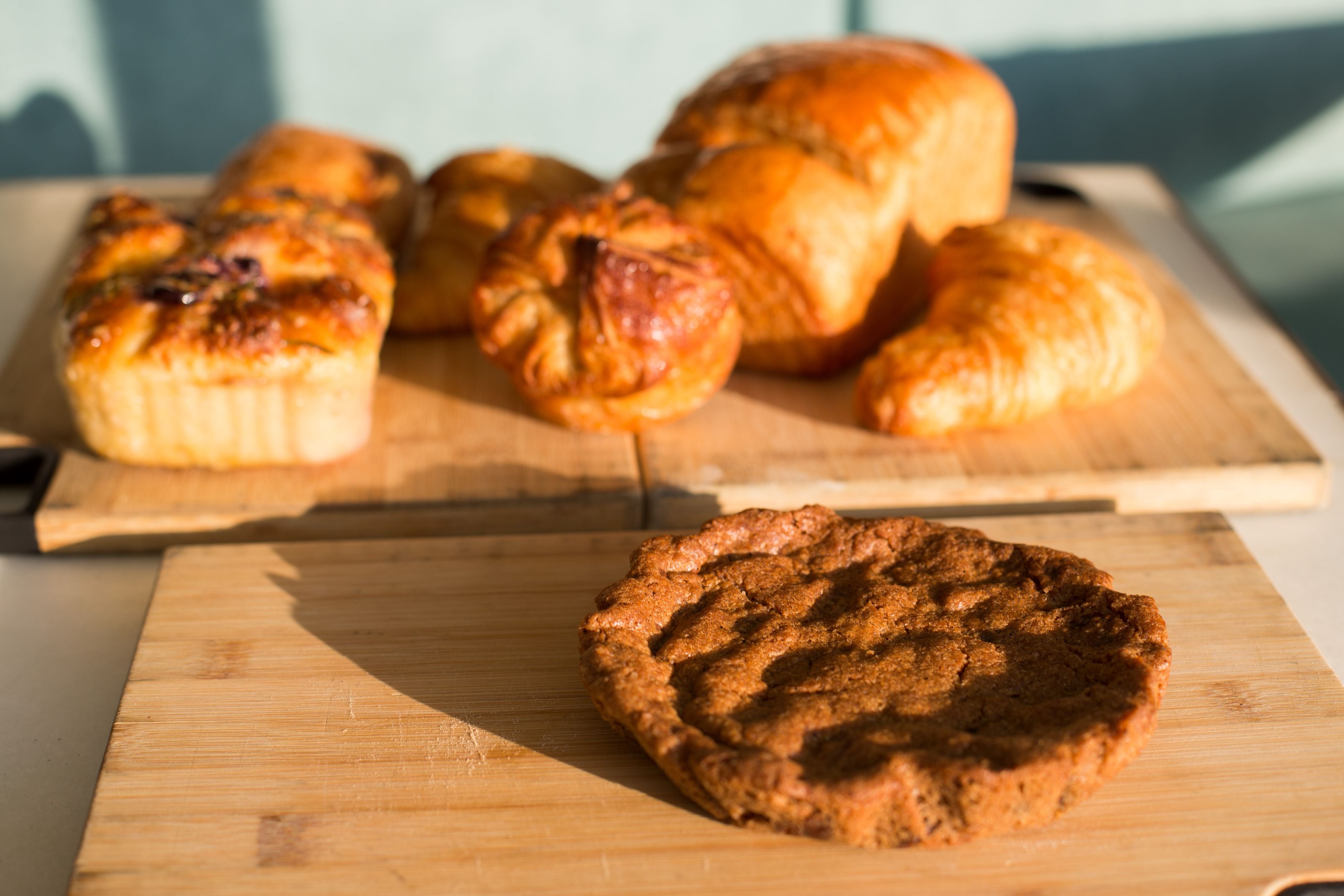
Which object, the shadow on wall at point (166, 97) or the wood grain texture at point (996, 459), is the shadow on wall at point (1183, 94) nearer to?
the wood grain texture at point (996, 459)

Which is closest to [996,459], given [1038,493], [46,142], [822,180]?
Result: [1038,493]

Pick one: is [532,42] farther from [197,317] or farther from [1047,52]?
[197,317]

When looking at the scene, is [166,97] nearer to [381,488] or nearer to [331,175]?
[331,175]

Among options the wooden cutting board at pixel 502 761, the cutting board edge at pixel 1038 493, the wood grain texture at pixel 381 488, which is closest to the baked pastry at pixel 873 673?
the wooden cutting board at pixel 502 761

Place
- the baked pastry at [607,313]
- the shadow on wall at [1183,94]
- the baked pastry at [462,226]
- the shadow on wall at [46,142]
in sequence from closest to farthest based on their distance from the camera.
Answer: the baked pastry at [607,313] → the baked pastry at [462,226] → the shadow on wall at [46,142] → the shadow on wall at [1183,94]

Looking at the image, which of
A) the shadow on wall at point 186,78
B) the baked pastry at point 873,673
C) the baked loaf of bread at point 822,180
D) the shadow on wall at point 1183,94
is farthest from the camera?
the shadow on wall at point 1183,94

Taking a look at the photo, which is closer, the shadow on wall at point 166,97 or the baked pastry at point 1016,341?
the baked pastry at point 1016,341

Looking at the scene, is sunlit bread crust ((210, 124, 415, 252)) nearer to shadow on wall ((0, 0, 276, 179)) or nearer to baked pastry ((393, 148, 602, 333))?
baked pastry ((393, 148, 602, 333))

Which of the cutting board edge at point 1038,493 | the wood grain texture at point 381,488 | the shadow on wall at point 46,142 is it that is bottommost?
the shadow on wall at point 46,142
